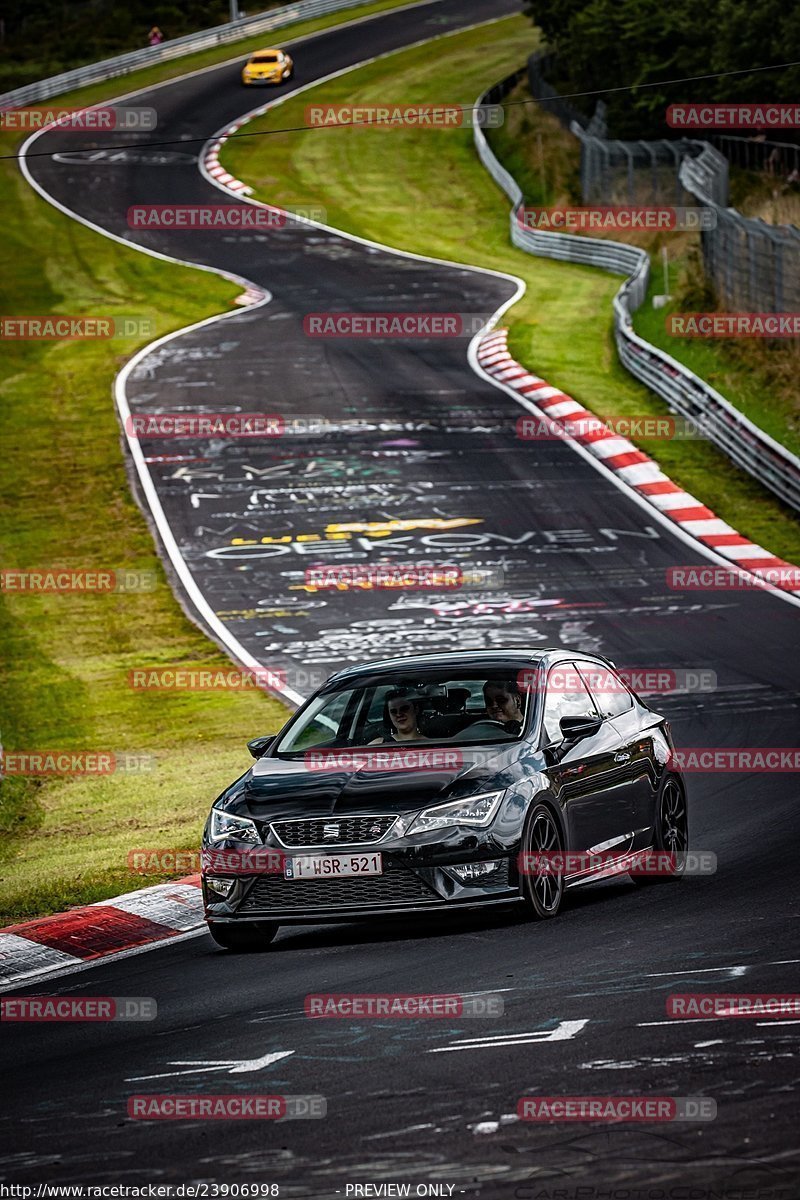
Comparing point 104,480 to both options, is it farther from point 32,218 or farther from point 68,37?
point 68,37

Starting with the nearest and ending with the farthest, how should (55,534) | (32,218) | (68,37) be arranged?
(55,534), (32,218), (68,37)

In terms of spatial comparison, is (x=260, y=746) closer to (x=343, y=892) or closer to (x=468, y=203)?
(x=343, y=892)

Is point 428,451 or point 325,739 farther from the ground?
point 325,739

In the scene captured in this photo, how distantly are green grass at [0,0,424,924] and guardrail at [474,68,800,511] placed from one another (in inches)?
340

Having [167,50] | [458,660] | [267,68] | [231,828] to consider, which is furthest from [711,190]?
[167,50]

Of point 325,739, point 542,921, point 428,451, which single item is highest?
point 325,739

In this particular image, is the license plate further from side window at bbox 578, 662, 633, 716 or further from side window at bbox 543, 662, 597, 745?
side window at bbox 578, 662, 633, 716

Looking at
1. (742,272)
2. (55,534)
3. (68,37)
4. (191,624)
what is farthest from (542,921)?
(68,37)

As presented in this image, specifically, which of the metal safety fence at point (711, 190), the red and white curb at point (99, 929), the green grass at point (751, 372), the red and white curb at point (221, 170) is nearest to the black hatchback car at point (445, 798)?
the red and white curb at point (99, 929)

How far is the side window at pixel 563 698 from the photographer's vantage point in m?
10.8

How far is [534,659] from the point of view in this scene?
11.1 m

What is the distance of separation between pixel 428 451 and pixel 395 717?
2071 centimetres

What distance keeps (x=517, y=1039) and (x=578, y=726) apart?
3.29m

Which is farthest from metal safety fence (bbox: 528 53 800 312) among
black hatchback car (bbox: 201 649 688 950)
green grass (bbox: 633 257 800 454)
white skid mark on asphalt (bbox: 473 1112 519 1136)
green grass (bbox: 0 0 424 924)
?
white skid mark on asphalt (bbox: 473 1112 519 1136)
